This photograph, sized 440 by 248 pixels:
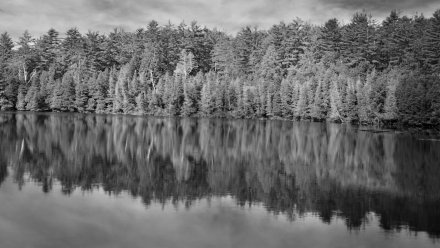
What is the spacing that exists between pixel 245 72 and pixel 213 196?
3558 inches

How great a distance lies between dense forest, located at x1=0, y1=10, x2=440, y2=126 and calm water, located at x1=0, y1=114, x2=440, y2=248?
36.5 m

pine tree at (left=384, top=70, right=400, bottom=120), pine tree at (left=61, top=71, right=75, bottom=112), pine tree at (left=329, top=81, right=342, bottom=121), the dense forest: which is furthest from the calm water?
pine tree at (left=61, top=71, right=75, bottom=112)

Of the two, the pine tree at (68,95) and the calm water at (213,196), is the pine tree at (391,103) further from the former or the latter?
the pine tree at (68,95)

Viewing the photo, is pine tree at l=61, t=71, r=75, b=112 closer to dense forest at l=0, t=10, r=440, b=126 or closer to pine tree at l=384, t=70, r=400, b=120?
dense forest at l=0, t=10, r=440, b=126

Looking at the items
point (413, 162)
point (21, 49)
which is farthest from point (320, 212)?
point (21, 49)

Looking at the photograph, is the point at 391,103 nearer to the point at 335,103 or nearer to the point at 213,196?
the point at 335,103

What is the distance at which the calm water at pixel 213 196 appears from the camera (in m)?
14.7

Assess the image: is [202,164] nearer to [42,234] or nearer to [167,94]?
[42,234]

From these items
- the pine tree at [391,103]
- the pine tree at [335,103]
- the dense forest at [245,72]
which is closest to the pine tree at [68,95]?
the dense forest at [245,72]

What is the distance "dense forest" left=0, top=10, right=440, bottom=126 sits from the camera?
72.1 m

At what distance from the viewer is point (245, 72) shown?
10850 cm

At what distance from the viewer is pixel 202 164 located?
27.9 meters

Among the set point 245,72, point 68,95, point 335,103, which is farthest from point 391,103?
point 68,95

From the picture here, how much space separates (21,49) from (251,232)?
11093cm
